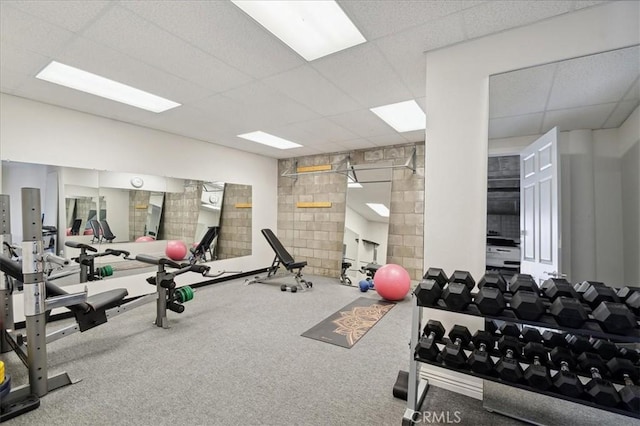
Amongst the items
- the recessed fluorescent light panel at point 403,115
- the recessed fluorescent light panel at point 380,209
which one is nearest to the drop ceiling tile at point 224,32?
the recessed fluorescent light panel at point 403,115

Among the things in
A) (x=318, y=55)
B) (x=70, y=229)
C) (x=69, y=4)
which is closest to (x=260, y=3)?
(x=318, y=55)

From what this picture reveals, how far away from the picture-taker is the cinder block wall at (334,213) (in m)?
4.82

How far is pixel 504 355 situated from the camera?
1658 millimetres

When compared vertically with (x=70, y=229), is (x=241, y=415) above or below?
below

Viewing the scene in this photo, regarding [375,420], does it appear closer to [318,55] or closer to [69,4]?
[318,55]

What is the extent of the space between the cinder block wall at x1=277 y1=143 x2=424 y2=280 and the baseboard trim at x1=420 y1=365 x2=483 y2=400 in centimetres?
278

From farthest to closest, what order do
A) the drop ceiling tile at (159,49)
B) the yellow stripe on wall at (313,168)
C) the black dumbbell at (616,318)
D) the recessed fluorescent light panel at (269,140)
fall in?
the yellow stripe on wall at (313,168)
the recessed fluorescent light panel at (269,140)
the drop ceiling tile at (159,49)
the black dumbbell at (616,318)

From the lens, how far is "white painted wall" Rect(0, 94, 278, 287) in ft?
9.89

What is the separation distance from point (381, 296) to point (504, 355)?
8.35 ft

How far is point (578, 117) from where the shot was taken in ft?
5.99

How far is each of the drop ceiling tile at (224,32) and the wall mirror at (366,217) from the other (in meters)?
3.11

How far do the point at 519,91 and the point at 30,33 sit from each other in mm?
3392

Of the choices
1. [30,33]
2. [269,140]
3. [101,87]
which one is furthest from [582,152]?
[101,87]

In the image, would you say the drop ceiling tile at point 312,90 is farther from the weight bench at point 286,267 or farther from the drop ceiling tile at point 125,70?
the weight bench at point 286,267
